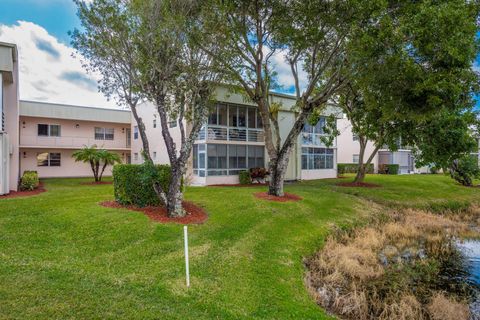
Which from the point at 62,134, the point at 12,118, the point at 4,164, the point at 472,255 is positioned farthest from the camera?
the point at 62,134

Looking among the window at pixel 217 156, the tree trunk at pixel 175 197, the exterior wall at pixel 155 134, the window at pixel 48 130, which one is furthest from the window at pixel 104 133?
the tree trunk at pixel 175 197

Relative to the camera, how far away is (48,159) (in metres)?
27.4

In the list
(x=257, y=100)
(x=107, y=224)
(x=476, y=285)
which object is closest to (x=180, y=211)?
(x=107, y=224)

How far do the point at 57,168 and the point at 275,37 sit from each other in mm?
24240

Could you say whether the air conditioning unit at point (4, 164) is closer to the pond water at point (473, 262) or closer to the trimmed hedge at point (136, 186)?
the trimmed hedge at point (136, 186)

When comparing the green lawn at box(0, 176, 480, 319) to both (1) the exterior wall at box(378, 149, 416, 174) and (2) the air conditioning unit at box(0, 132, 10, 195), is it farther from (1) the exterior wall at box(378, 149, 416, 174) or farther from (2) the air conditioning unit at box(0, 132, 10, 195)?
(1) the exterior wall at box(378, 149, 416, 174)

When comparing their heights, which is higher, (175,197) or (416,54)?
(416,54)

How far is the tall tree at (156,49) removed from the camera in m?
9.85

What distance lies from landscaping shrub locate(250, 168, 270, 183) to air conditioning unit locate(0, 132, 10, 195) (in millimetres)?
14297

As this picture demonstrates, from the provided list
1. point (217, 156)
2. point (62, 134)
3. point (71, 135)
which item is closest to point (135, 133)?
point (71, 135)

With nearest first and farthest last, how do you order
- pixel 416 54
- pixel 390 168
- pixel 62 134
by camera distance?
pixel 416 54
pixel 62 134
pixel 390 168

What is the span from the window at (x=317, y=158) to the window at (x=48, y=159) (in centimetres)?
2269

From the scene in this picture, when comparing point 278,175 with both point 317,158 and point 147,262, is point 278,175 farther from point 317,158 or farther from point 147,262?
point 317,158

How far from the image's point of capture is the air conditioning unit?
14430mm
